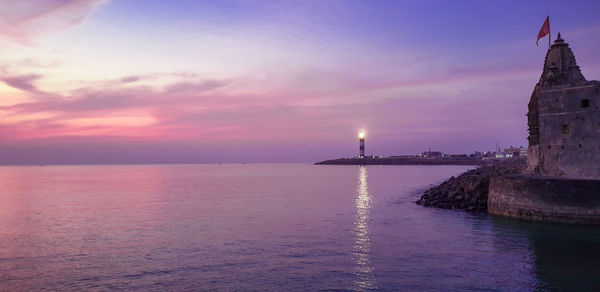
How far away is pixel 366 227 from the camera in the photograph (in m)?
30.8

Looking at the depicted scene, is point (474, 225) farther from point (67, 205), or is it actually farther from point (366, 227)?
point (67, 205)

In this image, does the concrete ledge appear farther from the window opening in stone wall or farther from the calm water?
the window opening in stone wall

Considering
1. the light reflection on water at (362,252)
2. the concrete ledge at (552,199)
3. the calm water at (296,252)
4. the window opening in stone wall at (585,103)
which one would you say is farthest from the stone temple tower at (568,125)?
the light reflection on water at (362,252)

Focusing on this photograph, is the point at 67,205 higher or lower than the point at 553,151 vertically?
lower

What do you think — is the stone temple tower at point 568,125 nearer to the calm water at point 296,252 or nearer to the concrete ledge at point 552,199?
the concrete ledge at point 552,199

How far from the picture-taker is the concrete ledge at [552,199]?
2653 centimetres

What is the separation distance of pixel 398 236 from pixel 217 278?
13.1 m

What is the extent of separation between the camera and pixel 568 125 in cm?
2997

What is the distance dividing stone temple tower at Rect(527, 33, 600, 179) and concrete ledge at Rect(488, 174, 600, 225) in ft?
8.94

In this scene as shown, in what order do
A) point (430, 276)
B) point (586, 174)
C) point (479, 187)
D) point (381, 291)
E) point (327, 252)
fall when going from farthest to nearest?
point (479, 187) → point (586, 174) → point (327, 252) → point (430, 276) → point (381, 291)

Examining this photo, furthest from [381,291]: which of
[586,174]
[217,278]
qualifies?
[586,174]

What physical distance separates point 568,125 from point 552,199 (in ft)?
18.9

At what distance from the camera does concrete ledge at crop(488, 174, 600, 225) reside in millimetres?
26531

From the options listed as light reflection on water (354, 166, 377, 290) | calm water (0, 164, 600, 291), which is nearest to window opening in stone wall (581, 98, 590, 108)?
calm water (0, 164, 600, 291)
